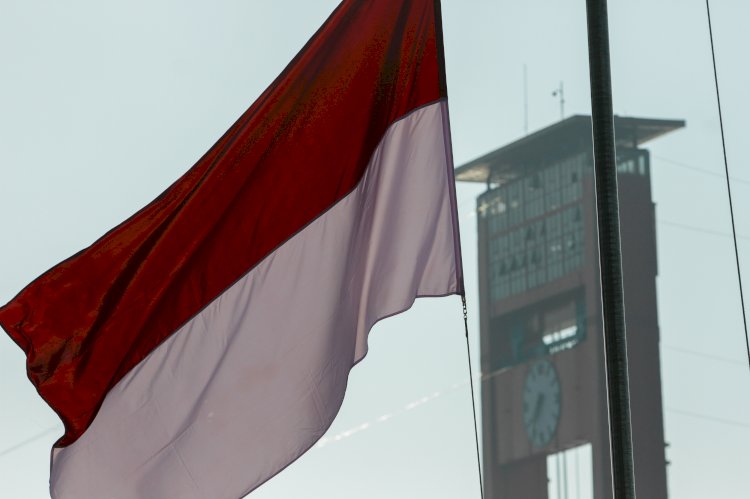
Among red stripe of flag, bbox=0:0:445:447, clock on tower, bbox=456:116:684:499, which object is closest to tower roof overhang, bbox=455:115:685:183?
clock on tower, bbox=456:116:684:499

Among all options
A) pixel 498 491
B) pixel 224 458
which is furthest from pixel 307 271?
pixel 498 491

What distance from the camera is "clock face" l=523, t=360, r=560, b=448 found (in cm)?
11394

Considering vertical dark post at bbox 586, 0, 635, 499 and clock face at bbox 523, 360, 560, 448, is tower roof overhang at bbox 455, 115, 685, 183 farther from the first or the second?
vertical dark post at bbox 586, 0, 635, 499

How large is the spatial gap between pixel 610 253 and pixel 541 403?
370 ft

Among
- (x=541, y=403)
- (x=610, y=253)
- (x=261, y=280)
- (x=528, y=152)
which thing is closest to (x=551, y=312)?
(x=541, y=403)

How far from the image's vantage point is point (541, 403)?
117875mm

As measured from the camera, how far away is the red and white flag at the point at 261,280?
684 centimetres

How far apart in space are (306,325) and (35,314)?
1.17m

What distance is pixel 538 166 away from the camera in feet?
385

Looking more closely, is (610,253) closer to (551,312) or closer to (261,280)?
(261,280)

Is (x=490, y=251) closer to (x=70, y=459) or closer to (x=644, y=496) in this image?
(x=644, y=496)

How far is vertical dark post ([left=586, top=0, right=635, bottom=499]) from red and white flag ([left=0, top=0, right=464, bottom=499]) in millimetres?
966

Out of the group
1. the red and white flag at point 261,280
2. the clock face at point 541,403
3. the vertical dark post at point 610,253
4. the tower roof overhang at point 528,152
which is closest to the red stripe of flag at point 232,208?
the red and white flag at point 261,280

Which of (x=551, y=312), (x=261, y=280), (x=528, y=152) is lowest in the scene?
(x=261, y=280)
